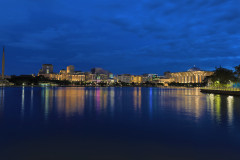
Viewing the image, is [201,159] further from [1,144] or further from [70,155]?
[1,144]

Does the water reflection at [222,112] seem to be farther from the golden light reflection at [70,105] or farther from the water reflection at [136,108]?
the golden light reflection at [70,105]

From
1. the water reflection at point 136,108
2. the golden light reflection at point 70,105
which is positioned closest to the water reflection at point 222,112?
the water reflection at point 136,108

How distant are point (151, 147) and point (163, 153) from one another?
2.71 feet

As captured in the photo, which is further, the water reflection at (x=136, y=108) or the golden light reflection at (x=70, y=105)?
the golden light reflection at (x=70, y=105)

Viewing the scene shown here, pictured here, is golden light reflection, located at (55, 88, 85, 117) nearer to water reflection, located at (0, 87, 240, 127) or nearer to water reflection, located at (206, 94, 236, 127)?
water reflection, located at (0, 87, 240, 127)

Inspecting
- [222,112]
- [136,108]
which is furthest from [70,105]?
[222,112]

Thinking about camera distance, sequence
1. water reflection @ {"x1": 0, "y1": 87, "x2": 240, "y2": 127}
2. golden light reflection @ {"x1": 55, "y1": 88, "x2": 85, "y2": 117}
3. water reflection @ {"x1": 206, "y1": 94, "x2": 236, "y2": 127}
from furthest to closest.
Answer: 1. golden light reflection @ {"x1": 55, "y1": 88, "x2": 85, "y2": 117}
2. water reflection @ {"x1": 0, "y1": 87, "x2": 240, "y2": 127}
3. water reflection @ {"x1": 206, "y1": 94, "x2": 236, "y2": 127}

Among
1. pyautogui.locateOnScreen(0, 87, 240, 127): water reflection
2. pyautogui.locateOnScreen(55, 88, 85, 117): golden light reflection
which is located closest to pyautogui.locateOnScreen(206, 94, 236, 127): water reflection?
pyautogui.locateOnScreen(0, 87, 240, 127): water reflection

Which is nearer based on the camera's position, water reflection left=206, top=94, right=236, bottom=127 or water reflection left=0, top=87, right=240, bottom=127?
water reflection left=206, top=94, right=236, bottom=127

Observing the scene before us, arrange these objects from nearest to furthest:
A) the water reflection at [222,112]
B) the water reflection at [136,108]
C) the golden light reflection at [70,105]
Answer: the water reflection at [222,112]
the water reflection at [136,108]
the golden light reflection at [70,105]

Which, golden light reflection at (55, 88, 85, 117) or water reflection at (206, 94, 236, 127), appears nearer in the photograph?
water reflection at (206, 94, 236, 127)

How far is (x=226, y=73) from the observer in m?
69.4

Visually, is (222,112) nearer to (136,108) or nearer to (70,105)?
(136,108)

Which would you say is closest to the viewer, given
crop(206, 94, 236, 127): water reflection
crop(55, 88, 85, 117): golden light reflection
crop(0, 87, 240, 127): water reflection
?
crop(206, 94, 236, 127): water reflection
